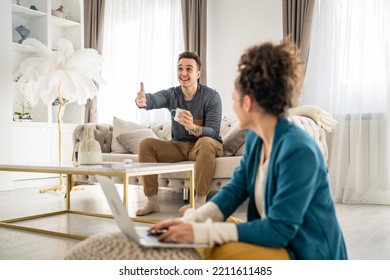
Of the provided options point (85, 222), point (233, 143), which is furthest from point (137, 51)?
point (85, 222)

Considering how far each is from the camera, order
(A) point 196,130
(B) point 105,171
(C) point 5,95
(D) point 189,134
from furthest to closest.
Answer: (C) point 5,95 < (D) point 189,134 < (A) point 196,130 < (B) point 105,171

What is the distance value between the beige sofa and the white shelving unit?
1.19 meters

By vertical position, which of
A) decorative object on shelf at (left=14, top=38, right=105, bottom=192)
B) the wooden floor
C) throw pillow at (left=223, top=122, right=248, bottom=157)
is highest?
decorative object on shelf at (left=14, top=38, right=105, bottom=192)

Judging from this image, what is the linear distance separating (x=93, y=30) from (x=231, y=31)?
6.56 ft

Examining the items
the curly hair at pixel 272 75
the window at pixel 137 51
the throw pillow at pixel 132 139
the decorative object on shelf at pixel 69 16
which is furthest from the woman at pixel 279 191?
the decorative object on shelf at pixel 69 16

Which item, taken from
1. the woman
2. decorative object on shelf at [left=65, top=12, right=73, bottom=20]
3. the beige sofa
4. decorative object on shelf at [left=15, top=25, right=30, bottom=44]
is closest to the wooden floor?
the beige sofa

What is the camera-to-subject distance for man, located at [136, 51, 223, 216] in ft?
9.96

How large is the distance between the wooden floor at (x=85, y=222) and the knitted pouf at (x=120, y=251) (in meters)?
1.01

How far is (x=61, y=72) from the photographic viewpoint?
4059 millimetres

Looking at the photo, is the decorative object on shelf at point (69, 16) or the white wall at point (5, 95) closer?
the white wall at point (5, 95)

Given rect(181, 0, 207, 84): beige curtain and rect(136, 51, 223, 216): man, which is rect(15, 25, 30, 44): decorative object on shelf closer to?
rect(181, 0, 207, 84): beige curtain

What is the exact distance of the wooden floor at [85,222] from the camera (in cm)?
213

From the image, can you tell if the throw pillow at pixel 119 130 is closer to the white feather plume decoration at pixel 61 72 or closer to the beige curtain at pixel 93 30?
the white feather plume decoration at pixel 61 72

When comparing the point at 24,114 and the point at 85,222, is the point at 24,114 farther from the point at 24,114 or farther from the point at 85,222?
the point at 85,222
